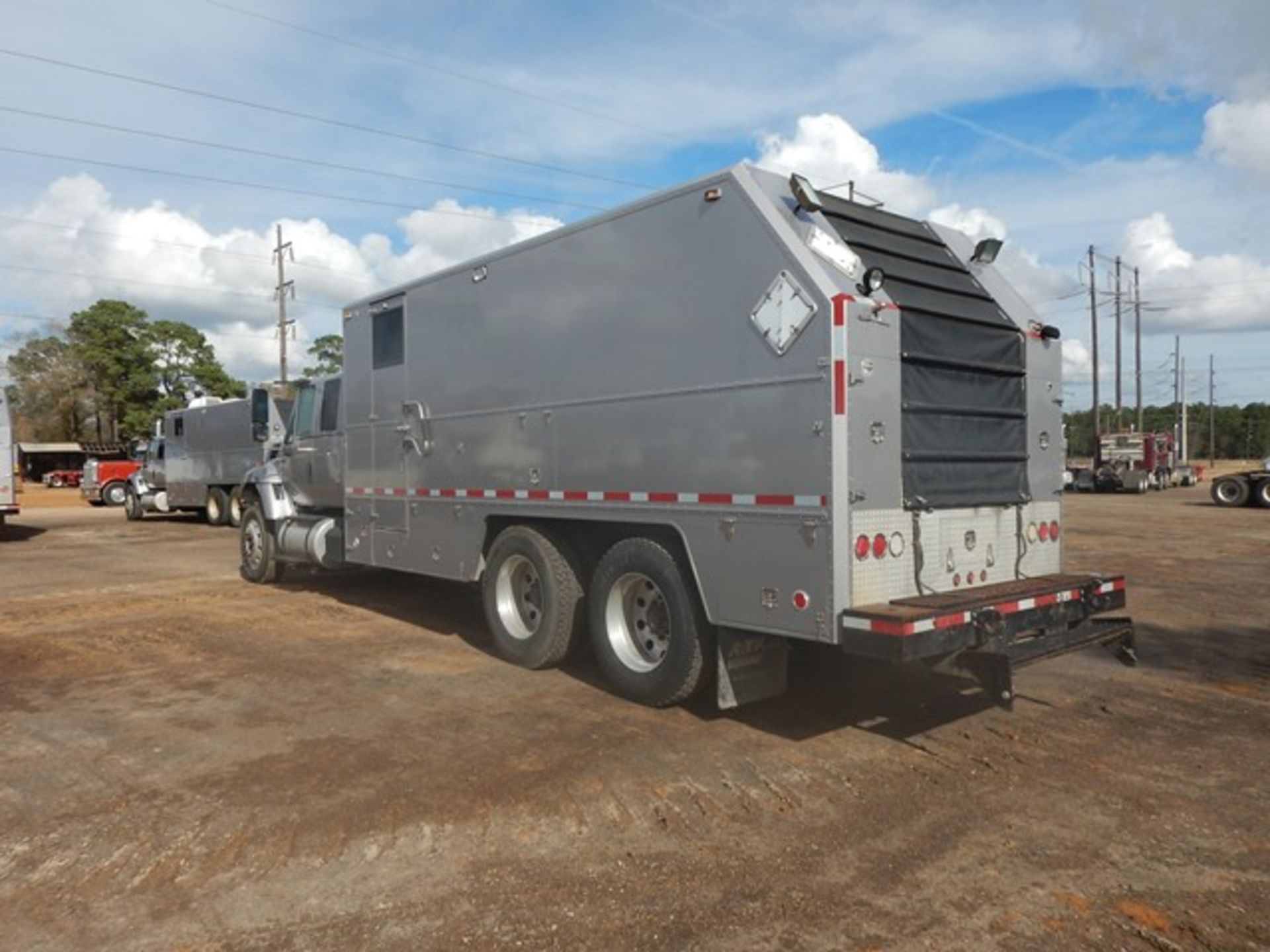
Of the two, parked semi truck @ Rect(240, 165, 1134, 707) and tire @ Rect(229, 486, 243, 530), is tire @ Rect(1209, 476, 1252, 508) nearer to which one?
parked semi truck @ Rect(240, 165, 1134, 707)

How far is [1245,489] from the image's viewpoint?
28750 millimetres

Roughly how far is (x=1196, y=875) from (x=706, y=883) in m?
2.02

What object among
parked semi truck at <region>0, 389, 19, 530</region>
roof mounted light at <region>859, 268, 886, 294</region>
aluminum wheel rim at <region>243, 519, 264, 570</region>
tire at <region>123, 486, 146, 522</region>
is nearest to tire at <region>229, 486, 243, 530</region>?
parked semi truck at <region>0, 389, 19, 530</region>

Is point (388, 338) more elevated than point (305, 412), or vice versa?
point (388, 338)

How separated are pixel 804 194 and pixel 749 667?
2.89 meters

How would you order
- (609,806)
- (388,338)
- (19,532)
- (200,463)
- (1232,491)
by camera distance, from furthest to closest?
(1232,491)
(200,463)
(19,532)
(388,338)
(609,806)

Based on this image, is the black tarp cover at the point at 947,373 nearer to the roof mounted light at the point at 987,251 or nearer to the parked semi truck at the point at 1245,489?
A: the roof mounted light at the point at 987,251

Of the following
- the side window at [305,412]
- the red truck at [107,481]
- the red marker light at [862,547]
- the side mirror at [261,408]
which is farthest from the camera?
the red truck at [107,481]

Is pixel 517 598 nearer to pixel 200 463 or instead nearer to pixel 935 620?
pixel 935 620

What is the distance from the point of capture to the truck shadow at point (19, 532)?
21.7 m

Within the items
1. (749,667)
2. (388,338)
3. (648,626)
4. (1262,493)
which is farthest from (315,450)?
(1262,493)

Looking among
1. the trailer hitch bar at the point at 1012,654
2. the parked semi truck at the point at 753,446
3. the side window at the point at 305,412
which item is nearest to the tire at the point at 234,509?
the side window at the point at 305,412

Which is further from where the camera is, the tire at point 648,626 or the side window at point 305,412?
the side window at point 305,412

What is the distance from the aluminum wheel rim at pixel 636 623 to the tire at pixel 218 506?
68.1ft
